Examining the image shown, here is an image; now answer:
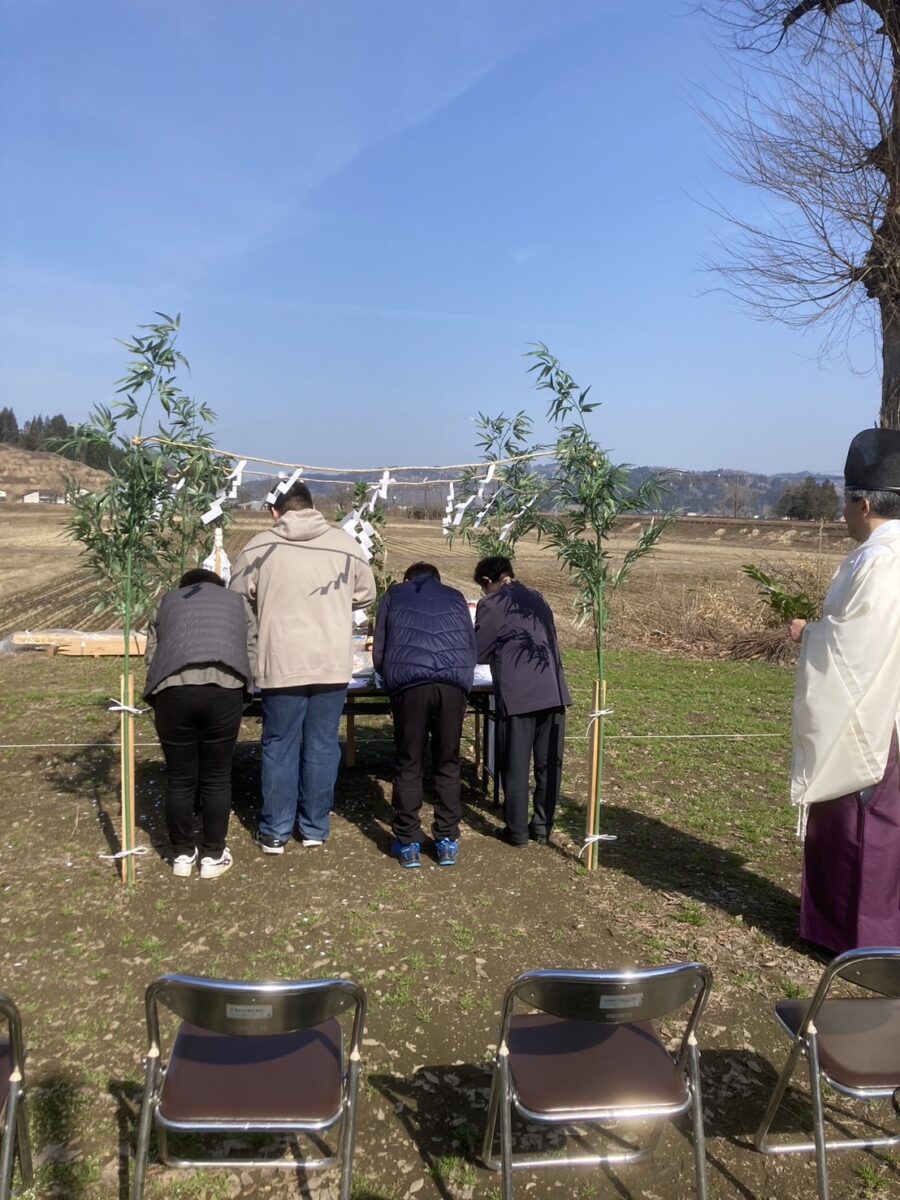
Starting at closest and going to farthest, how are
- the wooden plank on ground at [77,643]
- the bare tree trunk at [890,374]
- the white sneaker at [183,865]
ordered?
the white sneaker at [183,865], the bare tree trunk at [890,374], the wooden plank on ground at [77,643]

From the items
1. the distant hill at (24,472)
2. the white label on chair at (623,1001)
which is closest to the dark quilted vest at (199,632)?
the white label on chair at (623,1001)

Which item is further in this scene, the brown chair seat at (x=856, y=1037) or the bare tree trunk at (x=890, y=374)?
the bare tree trunk at (x=890, y=374)

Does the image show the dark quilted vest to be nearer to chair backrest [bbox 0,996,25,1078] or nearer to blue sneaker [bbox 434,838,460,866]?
blue sneaker [bbox 434,838,460,866]

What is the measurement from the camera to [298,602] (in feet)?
15.1

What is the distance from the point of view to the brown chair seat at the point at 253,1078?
7.17 ft

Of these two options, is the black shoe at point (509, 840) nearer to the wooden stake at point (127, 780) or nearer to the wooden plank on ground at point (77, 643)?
the wooden stake at point (127, 780)

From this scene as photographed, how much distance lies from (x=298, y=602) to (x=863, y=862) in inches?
116

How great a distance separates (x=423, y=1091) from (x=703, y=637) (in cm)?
1153

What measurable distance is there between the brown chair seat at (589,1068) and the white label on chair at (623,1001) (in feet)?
0.42

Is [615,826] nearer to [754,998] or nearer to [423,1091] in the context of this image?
[754,998]

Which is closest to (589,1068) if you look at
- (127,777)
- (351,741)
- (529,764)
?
(529,764)

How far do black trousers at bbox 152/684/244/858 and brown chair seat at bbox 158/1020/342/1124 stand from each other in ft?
6.49

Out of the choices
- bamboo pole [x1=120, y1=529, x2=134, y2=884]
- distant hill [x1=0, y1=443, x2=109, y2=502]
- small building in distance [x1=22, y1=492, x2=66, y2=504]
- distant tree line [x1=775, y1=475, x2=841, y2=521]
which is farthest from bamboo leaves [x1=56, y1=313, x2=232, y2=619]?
distant hill [x1=0, y1=443, x2=109, y2=502]

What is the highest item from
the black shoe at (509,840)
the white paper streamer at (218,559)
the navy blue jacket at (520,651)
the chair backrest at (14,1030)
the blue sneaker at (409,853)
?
the white paper streamer at (218,559)
